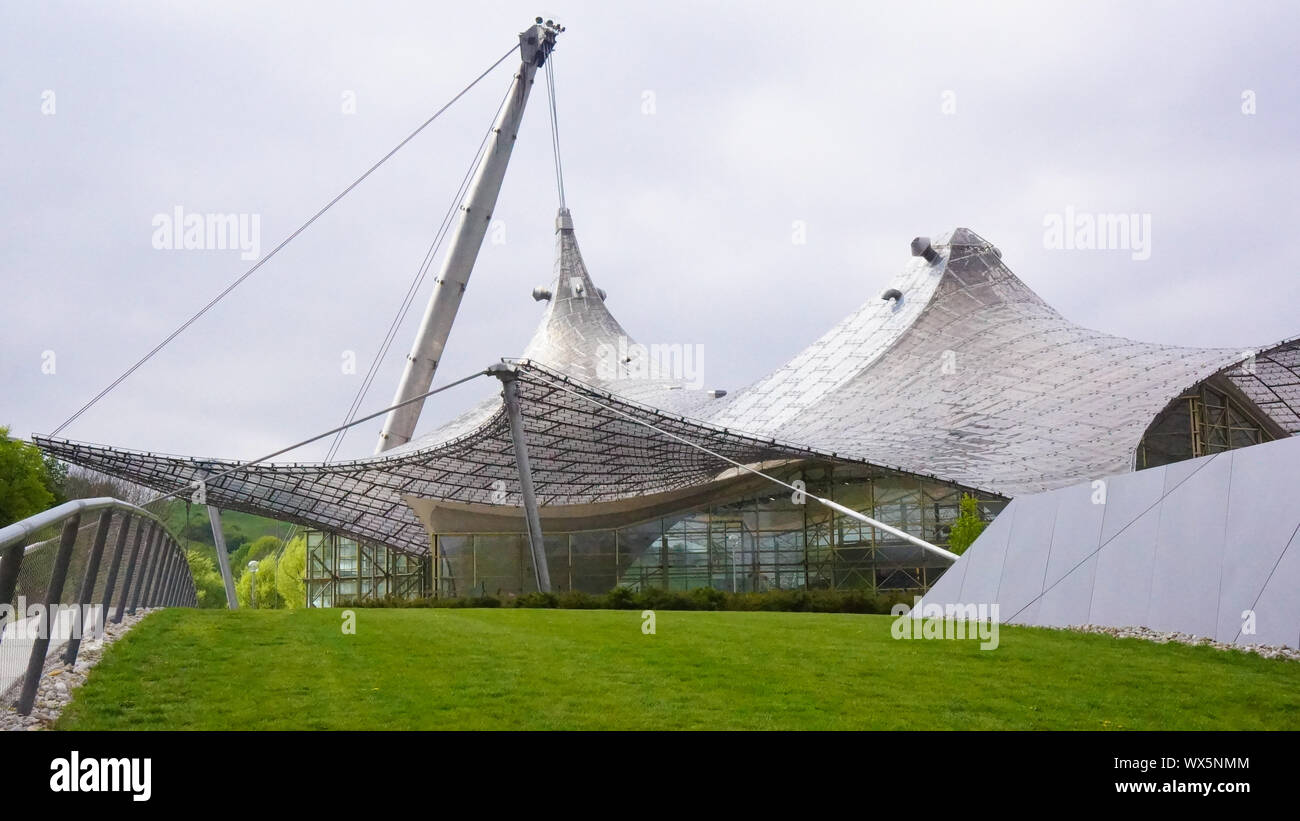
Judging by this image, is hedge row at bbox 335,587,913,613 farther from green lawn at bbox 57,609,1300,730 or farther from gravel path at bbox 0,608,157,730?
gravel path at bbox 0,608,157,730

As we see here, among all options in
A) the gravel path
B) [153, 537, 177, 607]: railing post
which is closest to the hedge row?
[153, 537, 177, 607]: railing post

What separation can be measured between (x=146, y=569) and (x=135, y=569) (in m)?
1.24

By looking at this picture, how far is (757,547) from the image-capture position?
48.4 meters

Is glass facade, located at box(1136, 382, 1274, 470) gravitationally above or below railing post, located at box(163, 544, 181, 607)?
above

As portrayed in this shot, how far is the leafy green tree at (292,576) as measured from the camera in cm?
8175

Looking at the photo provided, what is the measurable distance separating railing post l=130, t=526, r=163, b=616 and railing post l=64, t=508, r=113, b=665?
203 inches

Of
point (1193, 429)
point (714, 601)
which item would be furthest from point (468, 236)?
point (1193, 429)

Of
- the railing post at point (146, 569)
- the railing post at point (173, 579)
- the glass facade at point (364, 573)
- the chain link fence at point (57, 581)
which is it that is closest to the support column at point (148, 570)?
the railing post at point (146, 569)

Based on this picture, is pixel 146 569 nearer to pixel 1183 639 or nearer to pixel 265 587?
pixel 1183 639

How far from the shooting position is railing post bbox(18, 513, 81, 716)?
24.7 ft

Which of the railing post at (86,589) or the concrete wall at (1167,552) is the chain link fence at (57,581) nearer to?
the railing post at (86,589)

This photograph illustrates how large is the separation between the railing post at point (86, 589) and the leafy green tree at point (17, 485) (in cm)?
4032
